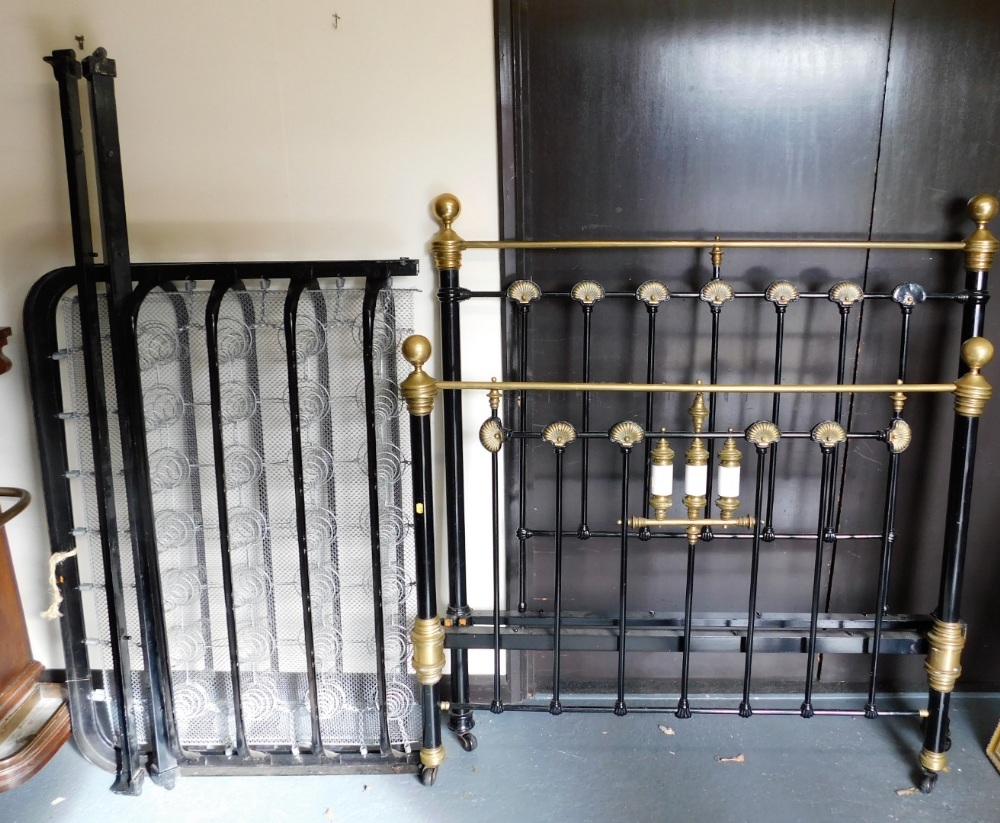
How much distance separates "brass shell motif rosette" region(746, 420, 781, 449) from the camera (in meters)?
1.52

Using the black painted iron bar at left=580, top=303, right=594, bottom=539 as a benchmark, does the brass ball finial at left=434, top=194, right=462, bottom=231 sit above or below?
above

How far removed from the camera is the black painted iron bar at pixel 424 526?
157cm

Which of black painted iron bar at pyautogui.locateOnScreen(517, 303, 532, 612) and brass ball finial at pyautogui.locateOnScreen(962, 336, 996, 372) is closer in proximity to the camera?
brass ball finial at pyautogui.locateOnScreen(962, 336, 996, 372)

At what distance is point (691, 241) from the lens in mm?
1594

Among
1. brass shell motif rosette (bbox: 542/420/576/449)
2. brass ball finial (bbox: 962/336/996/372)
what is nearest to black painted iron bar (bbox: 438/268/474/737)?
brass shell motif rosette (bbox: 542/420/576/449)

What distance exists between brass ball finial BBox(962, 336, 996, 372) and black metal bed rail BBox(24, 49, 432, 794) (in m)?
1.12

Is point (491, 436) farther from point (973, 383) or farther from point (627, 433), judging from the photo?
point (973, 383)

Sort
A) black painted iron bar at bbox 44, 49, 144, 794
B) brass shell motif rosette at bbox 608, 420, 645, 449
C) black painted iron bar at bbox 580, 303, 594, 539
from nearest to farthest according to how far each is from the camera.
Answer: black painted iron bar at bbox 44, 49, 144, 794
brass shell motif rosette at bbox 608, 420, 645, 449
black painted iron bar at bbox 580, 303, 594, 539

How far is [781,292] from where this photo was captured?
5.24 feet

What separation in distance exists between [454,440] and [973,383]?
106 centimetres

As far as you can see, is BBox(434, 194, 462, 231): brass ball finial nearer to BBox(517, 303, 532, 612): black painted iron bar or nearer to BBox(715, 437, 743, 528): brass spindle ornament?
BBox(517, 303, 532, 612): black painted iron bar

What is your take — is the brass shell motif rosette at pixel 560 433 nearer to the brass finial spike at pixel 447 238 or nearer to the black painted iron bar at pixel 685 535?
the black painted iron bar at pixel 685 535

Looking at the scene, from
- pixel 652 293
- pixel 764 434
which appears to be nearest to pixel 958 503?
pixel 764 434

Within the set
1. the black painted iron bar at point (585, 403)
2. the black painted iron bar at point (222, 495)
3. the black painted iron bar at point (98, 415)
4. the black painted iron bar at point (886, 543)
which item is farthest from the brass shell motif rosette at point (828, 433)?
the black painted iron bar at point (98, 415)
